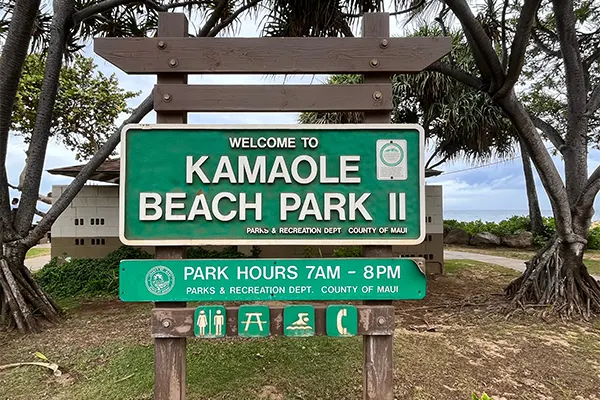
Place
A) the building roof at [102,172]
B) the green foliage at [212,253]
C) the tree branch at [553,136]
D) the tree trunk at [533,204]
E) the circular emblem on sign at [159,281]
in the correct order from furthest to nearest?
the tree trunk at [533,204]
the building roof at [102,172]
the green foliage at [212,253]
the tree branch at [553,136]
the circular emblem on sign at [159,281]

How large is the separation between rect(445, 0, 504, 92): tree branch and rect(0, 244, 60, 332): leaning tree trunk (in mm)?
5251

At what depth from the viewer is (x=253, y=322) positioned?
218cm

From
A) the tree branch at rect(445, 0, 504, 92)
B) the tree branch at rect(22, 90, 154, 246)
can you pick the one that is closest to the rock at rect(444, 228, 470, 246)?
the tree branch at rect(445, 0, 504, 92)

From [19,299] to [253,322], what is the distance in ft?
10.3

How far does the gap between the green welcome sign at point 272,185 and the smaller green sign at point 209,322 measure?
1.28ft

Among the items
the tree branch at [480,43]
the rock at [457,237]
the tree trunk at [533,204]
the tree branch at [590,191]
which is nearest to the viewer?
the tree branch at [480,43]

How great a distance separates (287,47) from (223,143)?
0.70 meters

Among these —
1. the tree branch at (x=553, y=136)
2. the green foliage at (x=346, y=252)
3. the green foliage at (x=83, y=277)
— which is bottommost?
the green foliage at (x=83, y=277)

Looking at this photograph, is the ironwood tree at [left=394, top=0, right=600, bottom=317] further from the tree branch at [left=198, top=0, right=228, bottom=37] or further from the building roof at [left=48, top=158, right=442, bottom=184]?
the building roof at [left=48, top=158, right=442, bottom=184]

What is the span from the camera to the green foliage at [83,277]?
575cm

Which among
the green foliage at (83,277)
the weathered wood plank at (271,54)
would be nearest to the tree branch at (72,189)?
the green foliage at (83,277)

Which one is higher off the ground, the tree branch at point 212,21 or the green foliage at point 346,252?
the tree branch at point 212,21

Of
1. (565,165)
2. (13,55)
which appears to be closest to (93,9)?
(13,55)

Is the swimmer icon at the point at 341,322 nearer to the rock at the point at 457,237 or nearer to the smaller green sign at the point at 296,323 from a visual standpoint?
the smaller green sign at the point at 296,323
